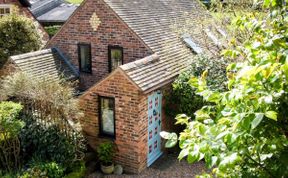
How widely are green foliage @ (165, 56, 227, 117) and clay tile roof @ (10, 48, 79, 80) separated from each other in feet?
13.6

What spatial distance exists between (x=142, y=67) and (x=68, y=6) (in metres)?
22.3

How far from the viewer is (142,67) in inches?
468

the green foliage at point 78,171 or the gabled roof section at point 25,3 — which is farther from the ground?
the gabled roof section at point 25,3

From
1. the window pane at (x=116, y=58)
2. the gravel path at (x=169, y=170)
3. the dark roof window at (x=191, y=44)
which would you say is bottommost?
the gravel path at (x=169, y=170)

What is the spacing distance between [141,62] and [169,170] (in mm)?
3667

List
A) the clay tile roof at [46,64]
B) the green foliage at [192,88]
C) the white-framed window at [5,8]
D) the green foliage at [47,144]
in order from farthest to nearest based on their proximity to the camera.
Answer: the white-framed window at [5,8] → the clay tile roof at [46,64] → the green foliage at [192,88] → the green foliage at [47,144]

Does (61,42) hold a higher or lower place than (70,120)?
higher

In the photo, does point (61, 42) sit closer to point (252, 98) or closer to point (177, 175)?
point (177, 175)

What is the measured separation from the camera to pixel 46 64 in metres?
14.3

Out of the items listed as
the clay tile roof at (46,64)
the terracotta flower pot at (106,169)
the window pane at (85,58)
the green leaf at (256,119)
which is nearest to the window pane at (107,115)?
the terracotta flower pot at (106,169)

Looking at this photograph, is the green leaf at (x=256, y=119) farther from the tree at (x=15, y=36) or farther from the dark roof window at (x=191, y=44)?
the tree at (x=15, y=36)

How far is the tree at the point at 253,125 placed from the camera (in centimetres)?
287

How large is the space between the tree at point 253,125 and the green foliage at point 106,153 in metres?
7.77

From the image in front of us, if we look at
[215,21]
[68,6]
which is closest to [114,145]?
[215,21]
